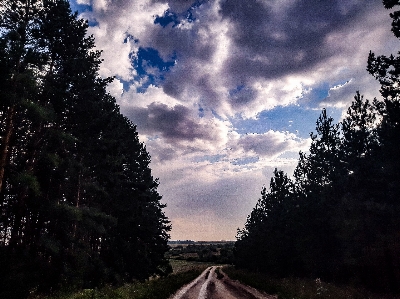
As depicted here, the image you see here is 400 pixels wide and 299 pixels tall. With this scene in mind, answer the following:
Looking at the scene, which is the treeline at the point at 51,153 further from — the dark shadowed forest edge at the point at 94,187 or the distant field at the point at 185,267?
the distant field at the point at 185,267

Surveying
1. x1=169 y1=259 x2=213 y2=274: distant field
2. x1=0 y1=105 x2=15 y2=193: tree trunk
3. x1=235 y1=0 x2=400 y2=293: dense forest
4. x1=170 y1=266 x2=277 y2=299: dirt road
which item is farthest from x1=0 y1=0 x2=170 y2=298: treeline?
x1=169 y1=259 x2=213 y2=274: distant field

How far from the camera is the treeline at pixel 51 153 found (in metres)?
14.8

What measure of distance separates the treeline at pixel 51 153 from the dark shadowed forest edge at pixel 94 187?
0.24 ft

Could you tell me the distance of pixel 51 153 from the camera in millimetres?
16250

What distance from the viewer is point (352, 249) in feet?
77.0

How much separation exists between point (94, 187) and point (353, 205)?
19.3 meters

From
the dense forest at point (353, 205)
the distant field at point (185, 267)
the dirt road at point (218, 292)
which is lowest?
the distant field at point (185, 267)

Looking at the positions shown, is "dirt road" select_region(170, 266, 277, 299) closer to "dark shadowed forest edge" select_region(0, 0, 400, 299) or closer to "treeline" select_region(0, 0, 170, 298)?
"dark shadowed forest edge" select_region(0, 0, 400, 299)

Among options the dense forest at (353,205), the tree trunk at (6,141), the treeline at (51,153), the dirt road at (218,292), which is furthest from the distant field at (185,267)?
the tree trunk at (6,141)

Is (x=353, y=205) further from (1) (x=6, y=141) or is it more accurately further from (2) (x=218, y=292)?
(1) (x=6, y=141)

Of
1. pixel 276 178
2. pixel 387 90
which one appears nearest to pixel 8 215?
pixel 387 90

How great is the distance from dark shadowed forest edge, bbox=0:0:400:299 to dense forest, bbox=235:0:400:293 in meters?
0.10

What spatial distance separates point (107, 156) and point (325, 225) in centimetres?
2124

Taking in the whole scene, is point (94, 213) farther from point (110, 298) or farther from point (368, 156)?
point (368, 156)
